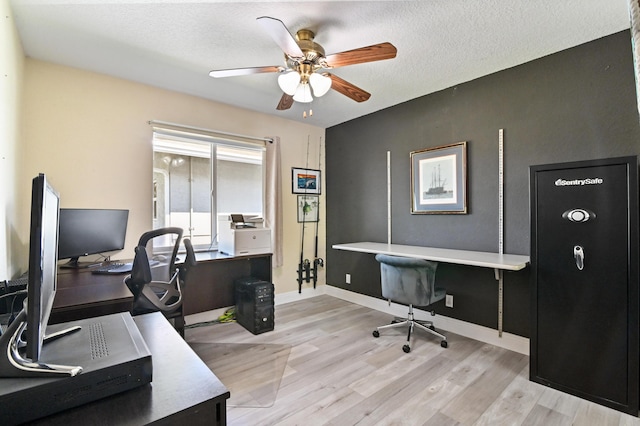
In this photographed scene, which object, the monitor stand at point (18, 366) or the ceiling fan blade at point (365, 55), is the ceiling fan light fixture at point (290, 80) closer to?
the ceiling fan blade at point (365, 55)

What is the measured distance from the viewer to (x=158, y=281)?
2088 millimetres

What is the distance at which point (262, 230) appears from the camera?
11.0ft

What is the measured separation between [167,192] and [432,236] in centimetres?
290

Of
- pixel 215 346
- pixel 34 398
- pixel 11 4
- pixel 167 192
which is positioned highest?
pixel 11 4

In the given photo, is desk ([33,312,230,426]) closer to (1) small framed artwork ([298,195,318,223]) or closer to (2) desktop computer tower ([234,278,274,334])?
(2) desktop computer tower ([234,278,274,334])

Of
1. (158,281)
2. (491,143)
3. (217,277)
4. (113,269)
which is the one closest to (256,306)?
(217,277)

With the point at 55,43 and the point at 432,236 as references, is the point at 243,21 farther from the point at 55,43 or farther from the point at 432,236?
the point at 432,236

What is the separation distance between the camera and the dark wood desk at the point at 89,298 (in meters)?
1.43

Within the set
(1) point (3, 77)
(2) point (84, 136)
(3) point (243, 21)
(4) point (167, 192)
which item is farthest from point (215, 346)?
(3) point (243, 21)

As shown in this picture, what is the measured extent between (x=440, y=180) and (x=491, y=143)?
0.57 meters

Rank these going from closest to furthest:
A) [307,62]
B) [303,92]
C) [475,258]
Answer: [307,62], [303,92], [475,258]

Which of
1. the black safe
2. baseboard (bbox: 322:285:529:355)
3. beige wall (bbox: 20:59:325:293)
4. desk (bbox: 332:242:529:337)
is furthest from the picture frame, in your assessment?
the black safe

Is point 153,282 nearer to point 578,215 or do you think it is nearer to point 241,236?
point 241,236

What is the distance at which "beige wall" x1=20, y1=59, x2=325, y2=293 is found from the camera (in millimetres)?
2471
